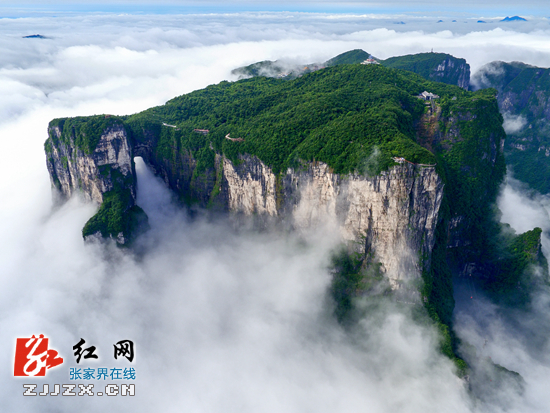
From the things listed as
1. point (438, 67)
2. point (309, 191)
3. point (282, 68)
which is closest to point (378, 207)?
point (309, 191)

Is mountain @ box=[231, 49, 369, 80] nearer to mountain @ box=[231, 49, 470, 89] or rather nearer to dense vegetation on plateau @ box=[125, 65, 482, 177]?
mountain @ box=[231, 49, 470, 89]

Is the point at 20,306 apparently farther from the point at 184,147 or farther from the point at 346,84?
the point at 346,84

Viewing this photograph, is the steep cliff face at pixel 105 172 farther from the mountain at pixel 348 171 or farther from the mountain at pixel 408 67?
the mountain at pixel 408 67

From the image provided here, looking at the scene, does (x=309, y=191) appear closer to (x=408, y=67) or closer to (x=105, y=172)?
(x=105, y=172)

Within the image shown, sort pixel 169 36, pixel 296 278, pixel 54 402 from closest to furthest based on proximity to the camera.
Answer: pixel 54 402 < pixel 296 278 < pixel 169 36

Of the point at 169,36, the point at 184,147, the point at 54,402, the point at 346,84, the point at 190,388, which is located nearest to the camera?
the point at 54,402

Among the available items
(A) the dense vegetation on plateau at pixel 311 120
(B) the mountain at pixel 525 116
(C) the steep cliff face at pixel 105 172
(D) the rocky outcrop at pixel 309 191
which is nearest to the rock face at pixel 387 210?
(D) the rocky outcrop at pixel 309 191

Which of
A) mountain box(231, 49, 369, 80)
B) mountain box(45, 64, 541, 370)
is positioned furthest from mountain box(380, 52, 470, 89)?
mountain box(45, 64, 541, 370)

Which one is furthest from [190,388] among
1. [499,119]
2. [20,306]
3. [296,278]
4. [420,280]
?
[499,119]
